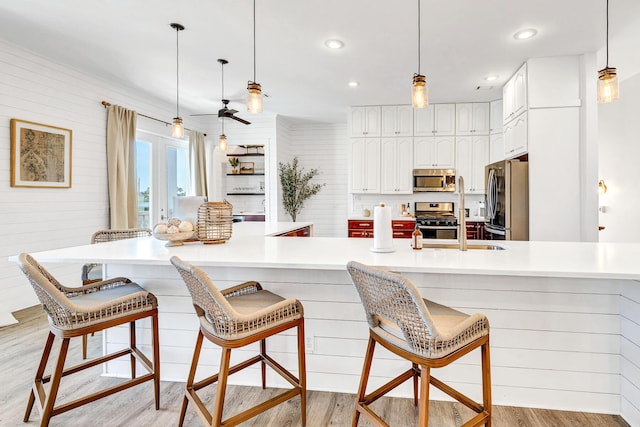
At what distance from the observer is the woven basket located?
2.40 meters

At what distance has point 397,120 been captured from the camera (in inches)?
234

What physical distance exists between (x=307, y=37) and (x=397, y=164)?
2977 millimetres

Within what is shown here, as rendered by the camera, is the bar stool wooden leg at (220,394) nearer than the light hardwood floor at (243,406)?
Yes

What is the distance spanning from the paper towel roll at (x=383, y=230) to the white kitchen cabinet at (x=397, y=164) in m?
4.07

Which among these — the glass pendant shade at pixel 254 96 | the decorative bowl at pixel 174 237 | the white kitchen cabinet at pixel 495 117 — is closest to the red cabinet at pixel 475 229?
the white kitchen cabinet at pixel 495 117

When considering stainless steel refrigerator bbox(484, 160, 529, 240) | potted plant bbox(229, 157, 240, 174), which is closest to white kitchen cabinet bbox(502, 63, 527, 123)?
stainless steel refrigerator bbox(484, 160, 529, 240)

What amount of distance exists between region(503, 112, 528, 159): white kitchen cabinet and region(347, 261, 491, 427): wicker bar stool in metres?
3.25

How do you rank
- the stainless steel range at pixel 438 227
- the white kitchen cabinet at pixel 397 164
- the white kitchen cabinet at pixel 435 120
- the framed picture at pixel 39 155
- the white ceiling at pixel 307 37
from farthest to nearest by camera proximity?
the white kitchen cabinet at pixel 397 164 < the white kitchen cabinet at pixel 435 120 < the stainless steel range at pixel 438 227 < the framed picture at pixel 39 155 < the white ceiling at pixel 307 37

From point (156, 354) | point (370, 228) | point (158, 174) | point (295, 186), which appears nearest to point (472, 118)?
point (370, 228)

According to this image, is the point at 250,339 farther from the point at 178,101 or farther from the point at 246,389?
the point at 178,101

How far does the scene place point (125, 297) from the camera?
183cm

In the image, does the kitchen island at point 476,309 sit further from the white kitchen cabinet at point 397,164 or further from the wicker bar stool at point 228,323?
the white kitchen cabinet at point 397,164

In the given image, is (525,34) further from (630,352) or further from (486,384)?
(486,384)

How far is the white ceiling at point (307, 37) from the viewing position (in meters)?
2.96
